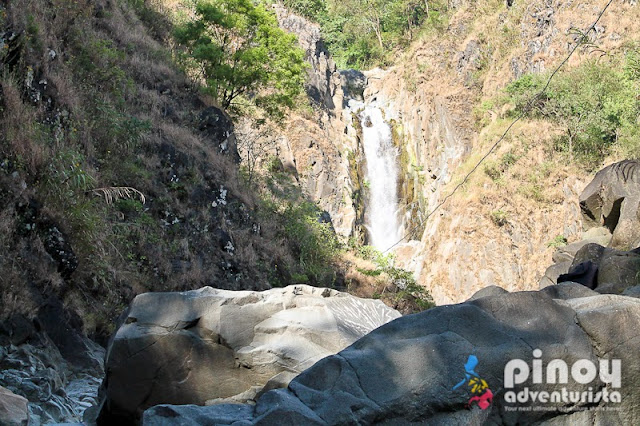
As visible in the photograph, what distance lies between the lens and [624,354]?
4699mm

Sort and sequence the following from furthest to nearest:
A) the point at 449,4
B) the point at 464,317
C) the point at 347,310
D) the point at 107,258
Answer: the point at 449,4 → the point at 107,258 → the point at 347,310 → the point at 464,317

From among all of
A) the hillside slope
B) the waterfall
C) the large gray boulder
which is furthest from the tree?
the waterfall

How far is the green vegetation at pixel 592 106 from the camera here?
2803cm

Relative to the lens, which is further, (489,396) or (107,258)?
(107,258)

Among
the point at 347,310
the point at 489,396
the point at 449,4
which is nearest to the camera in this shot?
the point at 489,396

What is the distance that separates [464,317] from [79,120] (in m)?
9.87

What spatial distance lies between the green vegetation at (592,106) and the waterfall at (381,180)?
7.61 metres

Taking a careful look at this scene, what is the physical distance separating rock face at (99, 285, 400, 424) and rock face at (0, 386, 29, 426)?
5.46 feet

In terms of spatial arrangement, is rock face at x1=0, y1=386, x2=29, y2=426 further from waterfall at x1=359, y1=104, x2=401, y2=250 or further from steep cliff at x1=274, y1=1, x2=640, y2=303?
waterfall at x1=359, y1=104, x2=401, y2=250

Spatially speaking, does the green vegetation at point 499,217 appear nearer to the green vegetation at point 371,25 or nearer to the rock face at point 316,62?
the rock face at point 316,62

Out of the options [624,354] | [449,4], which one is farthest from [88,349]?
[449,4]

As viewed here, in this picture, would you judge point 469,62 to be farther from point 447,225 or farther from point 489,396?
point 489,396

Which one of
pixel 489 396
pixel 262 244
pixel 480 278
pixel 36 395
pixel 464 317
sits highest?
pixel 464 317

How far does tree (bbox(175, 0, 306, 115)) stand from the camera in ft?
65.8
